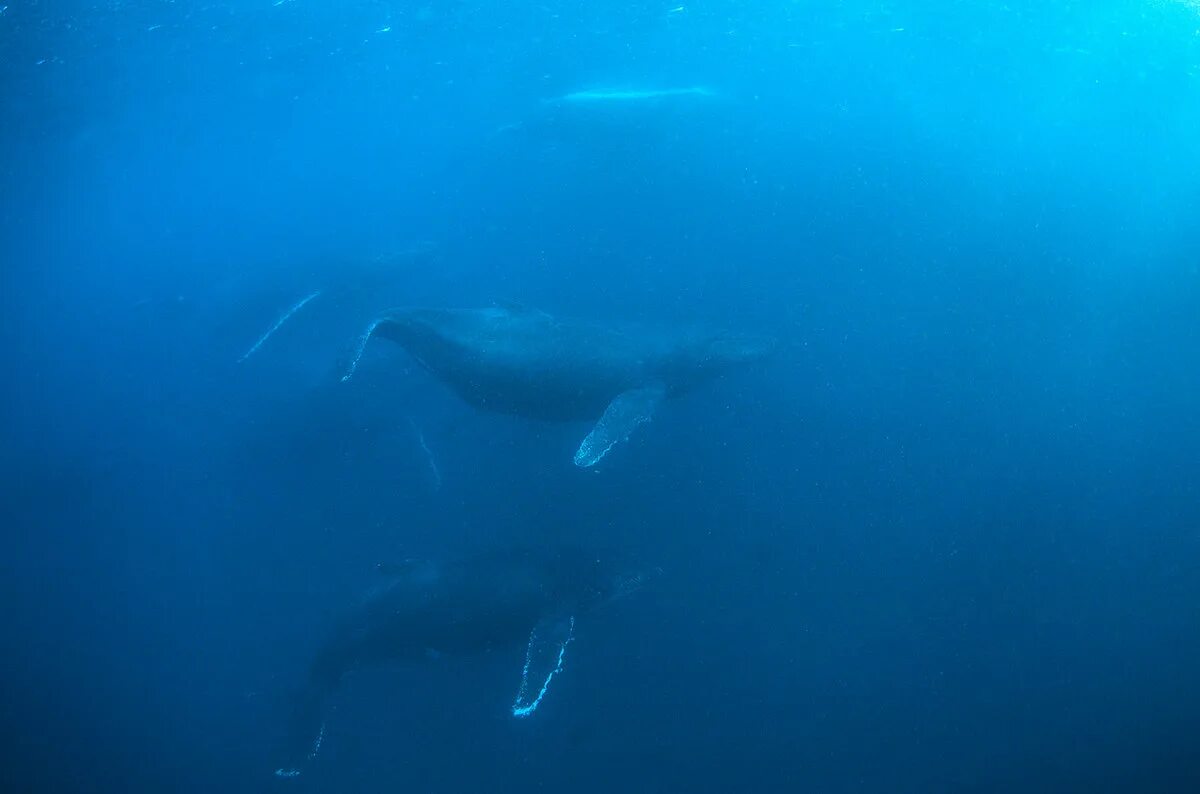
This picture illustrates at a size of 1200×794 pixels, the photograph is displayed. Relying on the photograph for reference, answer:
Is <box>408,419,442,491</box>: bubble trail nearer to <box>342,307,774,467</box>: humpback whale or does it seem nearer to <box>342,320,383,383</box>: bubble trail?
<box>342,307,774,467</box>: humpback whale

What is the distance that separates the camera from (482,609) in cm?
1128

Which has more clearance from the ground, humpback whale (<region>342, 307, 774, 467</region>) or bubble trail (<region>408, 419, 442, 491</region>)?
humpback whale (<region>342, 307, 774, 467</region>)

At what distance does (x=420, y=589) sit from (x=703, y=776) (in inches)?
217

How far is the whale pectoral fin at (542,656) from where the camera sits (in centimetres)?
1068

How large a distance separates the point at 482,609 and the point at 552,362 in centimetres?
397

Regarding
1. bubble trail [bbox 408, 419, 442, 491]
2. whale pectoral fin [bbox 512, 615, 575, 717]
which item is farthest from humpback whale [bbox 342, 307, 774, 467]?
bubble trail [bbox 408, 419, 442, 491]

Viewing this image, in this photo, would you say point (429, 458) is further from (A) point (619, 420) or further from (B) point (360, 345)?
(A) point (619, 420)

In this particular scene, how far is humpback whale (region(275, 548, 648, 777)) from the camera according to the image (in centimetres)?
1133

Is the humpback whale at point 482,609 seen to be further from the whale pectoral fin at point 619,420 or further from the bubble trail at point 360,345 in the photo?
the bubble trail at point 360,345

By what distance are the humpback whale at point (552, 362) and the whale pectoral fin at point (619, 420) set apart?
0.02m

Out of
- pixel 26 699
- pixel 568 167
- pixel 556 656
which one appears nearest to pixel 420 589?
pixel 556 656

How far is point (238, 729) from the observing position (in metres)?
14.5

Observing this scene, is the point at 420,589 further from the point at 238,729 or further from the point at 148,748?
the point at 148,748

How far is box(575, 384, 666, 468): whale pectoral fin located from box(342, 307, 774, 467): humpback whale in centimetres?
2
